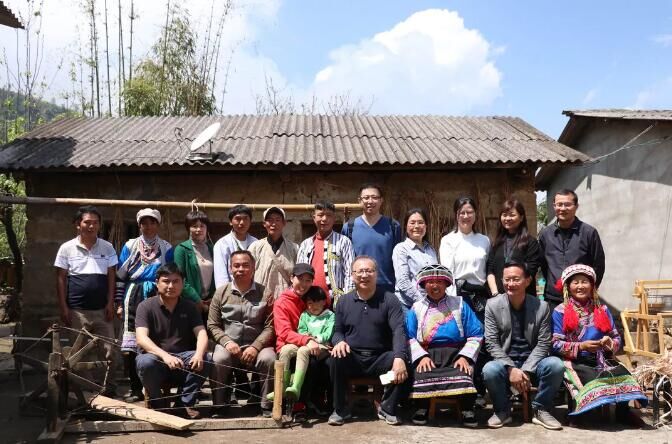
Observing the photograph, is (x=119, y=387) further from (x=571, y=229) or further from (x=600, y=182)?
(x=600, y=182)

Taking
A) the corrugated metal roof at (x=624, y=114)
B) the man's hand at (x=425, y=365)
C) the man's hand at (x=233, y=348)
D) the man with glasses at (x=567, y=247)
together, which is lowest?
the man's hand at (x=425, y=365)

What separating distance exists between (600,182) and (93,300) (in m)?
9.78

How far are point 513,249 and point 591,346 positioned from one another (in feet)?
3.20

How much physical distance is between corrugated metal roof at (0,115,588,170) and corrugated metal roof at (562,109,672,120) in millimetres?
1860

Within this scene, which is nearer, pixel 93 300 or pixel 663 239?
pixel 93 300

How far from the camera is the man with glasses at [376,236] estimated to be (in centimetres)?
473

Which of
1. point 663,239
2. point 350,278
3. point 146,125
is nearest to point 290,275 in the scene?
point 350,278

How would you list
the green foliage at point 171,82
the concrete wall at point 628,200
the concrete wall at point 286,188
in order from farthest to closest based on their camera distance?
the green foliage at point 171,82, the concrete wall at point 628,200, the concrete wall at point 286,188

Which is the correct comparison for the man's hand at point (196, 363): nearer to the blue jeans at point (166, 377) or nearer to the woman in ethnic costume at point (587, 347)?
the blue jeans at point (166, 377)

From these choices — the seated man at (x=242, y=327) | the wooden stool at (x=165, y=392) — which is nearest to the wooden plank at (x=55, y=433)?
the wooden stool at (x=165, y=392)

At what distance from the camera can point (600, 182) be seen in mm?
10969

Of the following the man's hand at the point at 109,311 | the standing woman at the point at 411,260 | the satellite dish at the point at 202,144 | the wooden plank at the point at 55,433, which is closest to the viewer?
the wooden plank at the point at 55,433

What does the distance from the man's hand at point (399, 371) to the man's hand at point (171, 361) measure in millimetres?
1649

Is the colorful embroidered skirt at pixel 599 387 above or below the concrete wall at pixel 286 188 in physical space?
below
